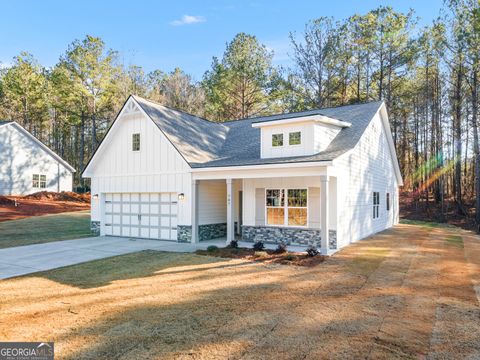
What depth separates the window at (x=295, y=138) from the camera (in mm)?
12859

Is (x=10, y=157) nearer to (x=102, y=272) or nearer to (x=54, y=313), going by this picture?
(x=102, y=272)

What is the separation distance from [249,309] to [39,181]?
1215 inches

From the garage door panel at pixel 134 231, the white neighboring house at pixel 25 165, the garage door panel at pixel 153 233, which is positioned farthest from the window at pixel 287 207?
the white neighboring house at pixel 25 165

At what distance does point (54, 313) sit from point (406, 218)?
2582cm

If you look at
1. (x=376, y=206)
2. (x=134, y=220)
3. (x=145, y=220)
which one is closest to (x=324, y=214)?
(x=376, y=206)

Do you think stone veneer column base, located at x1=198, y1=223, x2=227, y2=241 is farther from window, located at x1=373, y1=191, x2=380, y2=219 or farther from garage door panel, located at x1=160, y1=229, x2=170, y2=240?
window, located at x1=373, y1=191, x2=380, y2=219

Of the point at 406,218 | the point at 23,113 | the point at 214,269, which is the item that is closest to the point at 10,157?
the point at 23,113

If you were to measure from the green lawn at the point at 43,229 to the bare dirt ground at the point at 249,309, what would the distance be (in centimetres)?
650

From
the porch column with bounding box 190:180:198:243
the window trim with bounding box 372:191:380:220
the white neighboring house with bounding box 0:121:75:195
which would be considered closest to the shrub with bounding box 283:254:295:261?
the porch column with bounding box 190:180:198:243

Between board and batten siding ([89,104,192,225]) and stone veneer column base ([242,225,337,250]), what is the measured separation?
8.53 ft

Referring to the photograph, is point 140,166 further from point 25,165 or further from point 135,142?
point 25,165

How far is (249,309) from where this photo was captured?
19.9 ft

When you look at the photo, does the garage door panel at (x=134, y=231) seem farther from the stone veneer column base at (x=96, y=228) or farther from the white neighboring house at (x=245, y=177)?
the stone veneer column base at (x=96, y=228)

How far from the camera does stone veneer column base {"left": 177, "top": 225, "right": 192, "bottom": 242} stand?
1388 cm
